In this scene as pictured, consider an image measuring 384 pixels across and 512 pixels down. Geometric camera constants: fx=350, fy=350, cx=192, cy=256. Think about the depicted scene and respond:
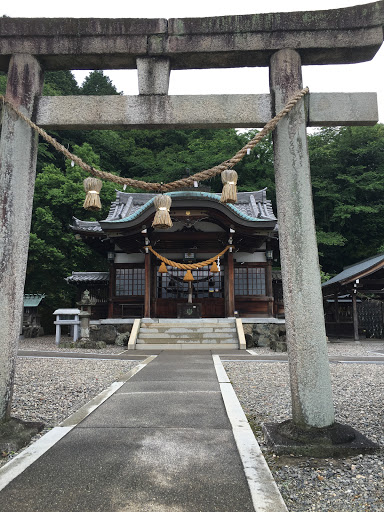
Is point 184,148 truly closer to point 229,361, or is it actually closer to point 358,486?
point 229,361

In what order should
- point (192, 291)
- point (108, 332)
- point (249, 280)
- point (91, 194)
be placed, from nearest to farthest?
point (91, 194) → point (108, 332) → point (192, 291) → point (249, 280)

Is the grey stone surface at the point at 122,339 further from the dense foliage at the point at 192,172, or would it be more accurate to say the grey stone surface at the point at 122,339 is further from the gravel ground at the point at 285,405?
the dense foliage at the point at 192,172

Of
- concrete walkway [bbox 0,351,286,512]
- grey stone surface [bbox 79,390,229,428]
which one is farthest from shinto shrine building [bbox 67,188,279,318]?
concrete walkway [bbox 0,351,286,512]

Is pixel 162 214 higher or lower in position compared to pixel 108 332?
higher

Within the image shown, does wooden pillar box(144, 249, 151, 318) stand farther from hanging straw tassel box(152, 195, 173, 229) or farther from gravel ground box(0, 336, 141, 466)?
hanging straw tassel box(152, 195, 173, 229)

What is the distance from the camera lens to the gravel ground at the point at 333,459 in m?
2.23

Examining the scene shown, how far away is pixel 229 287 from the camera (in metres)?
13.6

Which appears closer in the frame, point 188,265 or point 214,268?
point 188,265

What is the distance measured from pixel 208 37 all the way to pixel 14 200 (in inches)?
101

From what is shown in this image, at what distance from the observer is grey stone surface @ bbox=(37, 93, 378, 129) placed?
355 centimetres

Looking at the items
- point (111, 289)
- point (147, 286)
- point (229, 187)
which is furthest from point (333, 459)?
point (111, 289)

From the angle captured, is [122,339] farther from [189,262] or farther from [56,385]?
[56,385]

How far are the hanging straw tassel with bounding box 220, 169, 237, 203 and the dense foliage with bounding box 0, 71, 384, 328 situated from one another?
15861 millimetres

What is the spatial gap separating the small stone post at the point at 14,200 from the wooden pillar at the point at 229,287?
10477 mm
